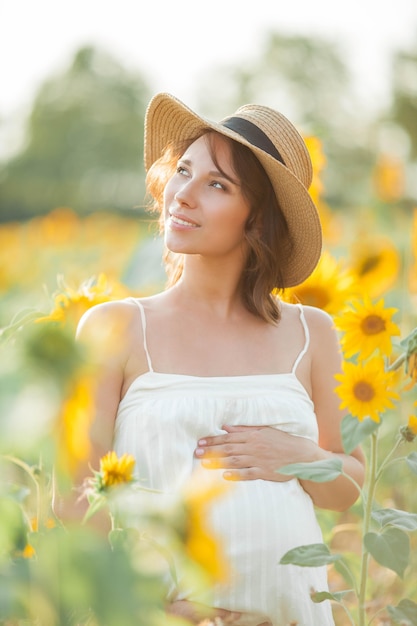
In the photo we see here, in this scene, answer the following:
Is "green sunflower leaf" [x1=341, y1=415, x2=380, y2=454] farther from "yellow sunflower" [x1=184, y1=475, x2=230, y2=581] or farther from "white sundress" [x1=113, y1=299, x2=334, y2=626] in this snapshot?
"yellow sunflower" [x1=184, y1=475, x2=230, y2=581]

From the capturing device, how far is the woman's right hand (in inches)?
60.4

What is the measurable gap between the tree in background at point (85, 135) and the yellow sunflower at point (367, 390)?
67.4ft

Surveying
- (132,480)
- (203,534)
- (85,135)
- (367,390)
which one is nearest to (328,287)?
(367,390)

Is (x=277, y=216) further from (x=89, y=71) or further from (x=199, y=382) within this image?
(x=89, y=71)

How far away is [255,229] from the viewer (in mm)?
1923

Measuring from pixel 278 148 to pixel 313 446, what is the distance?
60 centimetres

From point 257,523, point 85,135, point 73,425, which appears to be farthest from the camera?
point 85,135

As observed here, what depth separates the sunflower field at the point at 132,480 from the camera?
17.2 inches

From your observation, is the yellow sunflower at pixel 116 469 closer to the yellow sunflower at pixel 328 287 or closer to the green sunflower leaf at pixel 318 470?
the green sunflower leaf at pixel 318 470

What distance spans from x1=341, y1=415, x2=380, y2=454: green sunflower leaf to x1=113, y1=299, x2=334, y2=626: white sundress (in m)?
0.33

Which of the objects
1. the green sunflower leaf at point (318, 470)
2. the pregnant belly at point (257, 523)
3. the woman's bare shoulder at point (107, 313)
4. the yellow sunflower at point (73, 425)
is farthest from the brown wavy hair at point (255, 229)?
the yellow sunflower at point (73, 425)

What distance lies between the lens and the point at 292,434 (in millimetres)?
1776

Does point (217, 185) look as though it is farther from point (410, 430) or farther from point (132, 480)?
point (132, 480)

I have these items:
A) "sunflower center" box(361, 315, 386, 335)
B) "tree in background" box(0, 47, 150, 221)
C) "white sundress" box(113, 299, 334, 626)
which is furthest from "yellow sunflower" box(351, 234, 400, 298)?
"tree in background" box(0, 47, 150, 221)
